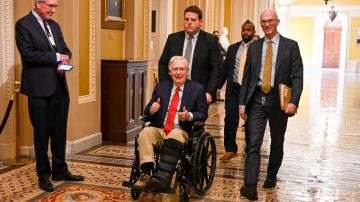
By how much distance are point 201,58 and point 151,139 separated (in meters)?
1.13

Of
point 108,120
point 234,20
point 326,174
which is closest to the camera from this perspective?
point 326,174

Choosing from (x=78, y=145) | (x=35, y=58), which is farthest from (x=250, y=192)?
(x=78, y=145)

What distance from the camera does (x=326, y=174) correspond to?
206 inches

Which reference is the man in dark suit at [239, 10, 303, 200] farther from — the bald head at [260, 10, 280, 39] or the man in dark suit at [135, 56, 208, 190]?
the man in dark suit at [135, 56, 208, 190]

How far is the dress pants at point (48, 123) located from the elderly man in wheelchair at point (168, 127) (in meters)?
0.84

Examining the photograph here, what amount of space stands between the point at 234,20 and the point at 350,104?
6213 millimetres

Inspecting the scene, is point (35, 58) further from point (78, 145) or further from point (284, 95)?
point (284, 95)

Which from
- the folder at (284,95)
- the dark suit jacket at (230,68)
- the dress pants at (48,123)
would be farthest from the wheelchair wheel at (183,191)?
the dark suit jacket at (230,68)

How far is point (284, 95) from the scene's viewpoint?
4145mm

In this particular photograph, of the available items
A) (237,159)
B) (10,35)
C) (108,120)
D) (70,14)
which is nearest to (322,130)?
(237,159)

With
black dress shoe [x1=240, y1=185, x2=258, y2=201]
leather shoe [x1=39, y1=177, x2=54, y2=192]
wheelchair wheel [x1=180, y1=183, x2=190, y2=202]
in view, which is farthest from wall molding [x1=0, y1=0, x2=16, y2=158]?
black dress shoe [x1=240, y1=185, x2=258, y2=201]

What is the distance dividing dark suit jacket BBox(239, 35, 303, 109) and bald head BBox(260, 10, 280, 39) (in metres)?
0.12

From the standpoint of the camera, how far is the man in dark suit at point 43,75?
417 centimetres

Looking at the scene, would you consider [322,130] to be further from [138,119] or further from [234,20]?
[234,20]
